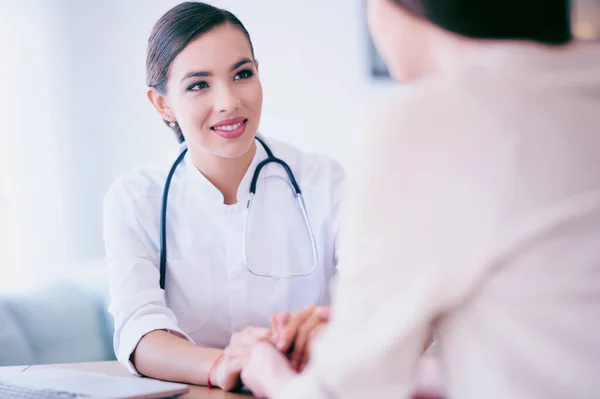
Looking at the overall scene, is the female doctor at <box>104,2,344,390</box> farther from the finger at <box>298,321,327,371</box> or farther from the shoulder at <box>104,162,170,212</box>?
the finger at <box>298,321,327,371</box>

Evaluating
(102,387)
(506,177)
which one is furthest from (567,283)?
(102,387)

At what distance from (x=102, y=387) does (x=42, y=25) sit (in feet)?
6.88

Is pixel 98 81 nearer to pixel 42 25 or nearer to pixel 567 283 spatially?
pixel 42 25

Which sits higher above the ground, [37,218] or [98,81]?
[98,81]

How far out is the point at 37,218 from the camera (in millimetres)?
2564

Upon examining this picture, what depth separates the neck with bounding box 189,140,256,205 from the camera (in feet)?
4.78

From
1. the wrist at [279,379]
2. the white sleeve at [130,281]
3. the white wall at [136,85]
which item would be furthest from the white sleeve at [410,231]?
the white wall at [136,85]

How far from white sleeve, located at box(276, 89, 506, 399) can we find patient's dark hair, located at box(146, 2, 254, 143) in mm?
948

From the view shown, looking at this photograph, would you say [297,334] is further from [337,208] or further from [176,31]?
[176,31]

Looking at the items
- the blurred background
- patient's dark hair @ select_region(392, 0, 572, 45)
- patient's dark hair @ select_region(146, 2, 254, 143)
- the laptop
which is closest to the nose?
patient's dark hair @ select_region(146, 2, 254, 143)

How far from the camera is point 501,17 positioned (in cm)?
53

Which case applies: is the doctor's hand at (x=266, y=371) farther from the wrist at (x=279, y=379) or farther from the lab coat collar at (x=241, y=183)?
the lab coat collar at (x=241, y=183)

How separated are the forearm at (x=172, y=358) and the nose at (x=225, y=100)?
19.0 inches

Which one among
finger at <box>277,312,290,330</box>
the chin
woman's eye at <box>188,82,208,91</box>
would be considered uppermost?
woman's eye at <box>188,82,208,91</box>
